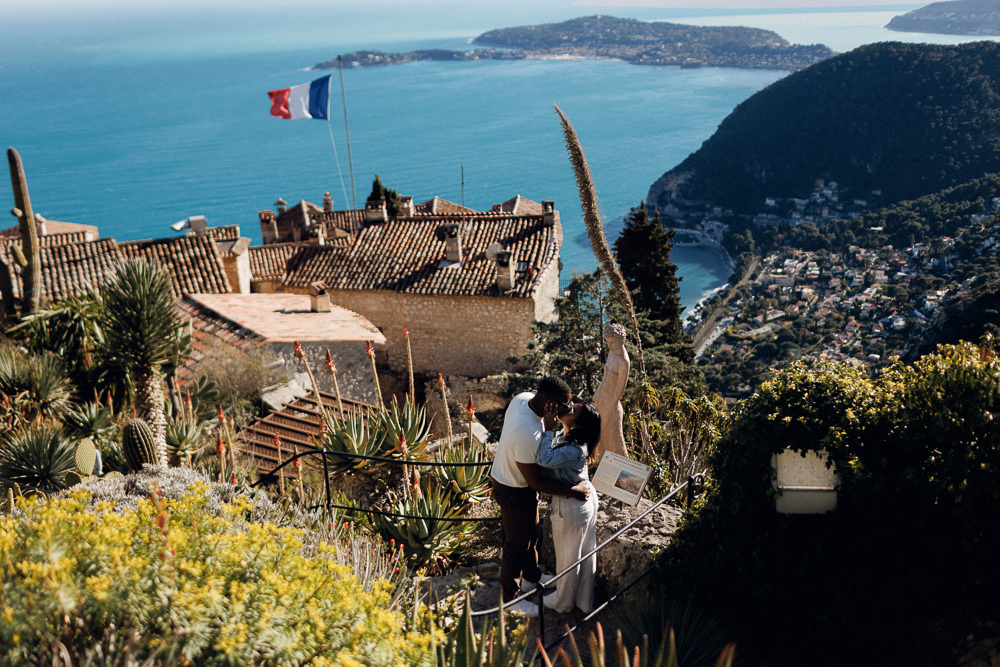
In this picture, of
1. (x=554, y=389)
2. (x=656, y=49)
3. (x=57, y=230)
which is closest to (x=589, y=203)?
(x=554, y=389)

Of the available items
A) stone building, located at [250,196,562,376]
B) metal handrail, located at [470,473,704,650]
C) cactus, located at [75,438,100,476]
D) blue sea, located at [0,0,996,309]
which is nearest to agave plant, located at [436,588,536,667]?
metal handrail, located at [470,473,704,650]

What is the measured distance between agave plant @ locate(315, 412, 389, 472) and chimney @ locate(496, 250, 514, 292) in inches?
560

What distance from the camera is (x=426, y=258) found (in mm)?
23109

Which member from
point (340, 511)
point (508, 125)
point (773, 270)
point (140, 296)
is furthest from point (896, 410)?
point (508, 125)

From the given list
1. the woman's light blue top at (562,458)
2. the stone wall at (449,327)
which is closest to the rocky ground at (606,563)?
the woman's light blue top at (562,458)

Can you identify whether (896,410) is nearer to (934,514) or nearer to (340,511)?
(934,514)

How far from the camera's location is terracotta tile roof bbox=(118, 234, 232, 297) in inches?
710

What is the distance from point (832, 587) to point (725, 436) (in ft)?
3.25

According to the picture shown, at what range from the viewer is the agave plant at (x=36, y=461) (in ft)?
22.5

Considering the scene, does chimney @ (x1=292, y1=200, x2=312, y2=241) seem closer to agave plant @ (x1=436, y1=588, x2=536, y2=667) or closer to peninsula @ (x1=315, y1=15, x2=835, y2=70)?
agave plant @ (x1=436, y1=588, x2=536, y2=667)

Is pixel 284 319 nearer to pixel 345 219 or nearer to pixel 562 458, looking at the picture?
Answer: pixel 562 458

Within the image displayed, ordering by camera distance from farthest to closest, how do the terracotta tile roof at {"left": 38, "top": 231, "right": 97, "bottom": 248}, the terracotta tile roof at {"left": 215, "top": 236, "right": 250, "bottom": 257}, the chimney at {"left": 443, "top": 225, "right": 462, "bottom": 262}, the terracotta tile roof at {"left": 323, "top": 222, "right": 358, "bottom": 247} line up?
1. the terracotta tile roof at {"left": 323, "top": 222, "right": 358, "bottom": 247}
2. the terracotta tile roof at {"left": 38, "top": 231, "right": 97, "bottom": 248}
3. the chimney at {"left": 443, "top": 225, "right": 462, "bottom": 262}
4. the terracotta tile roof at {"left": 215, "top": 236, "right": 250, "bottom": 257}

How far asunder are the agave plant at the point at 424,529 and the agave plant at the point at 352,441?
0.94 meters

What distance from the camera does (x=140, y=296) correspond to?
752 centimetres
